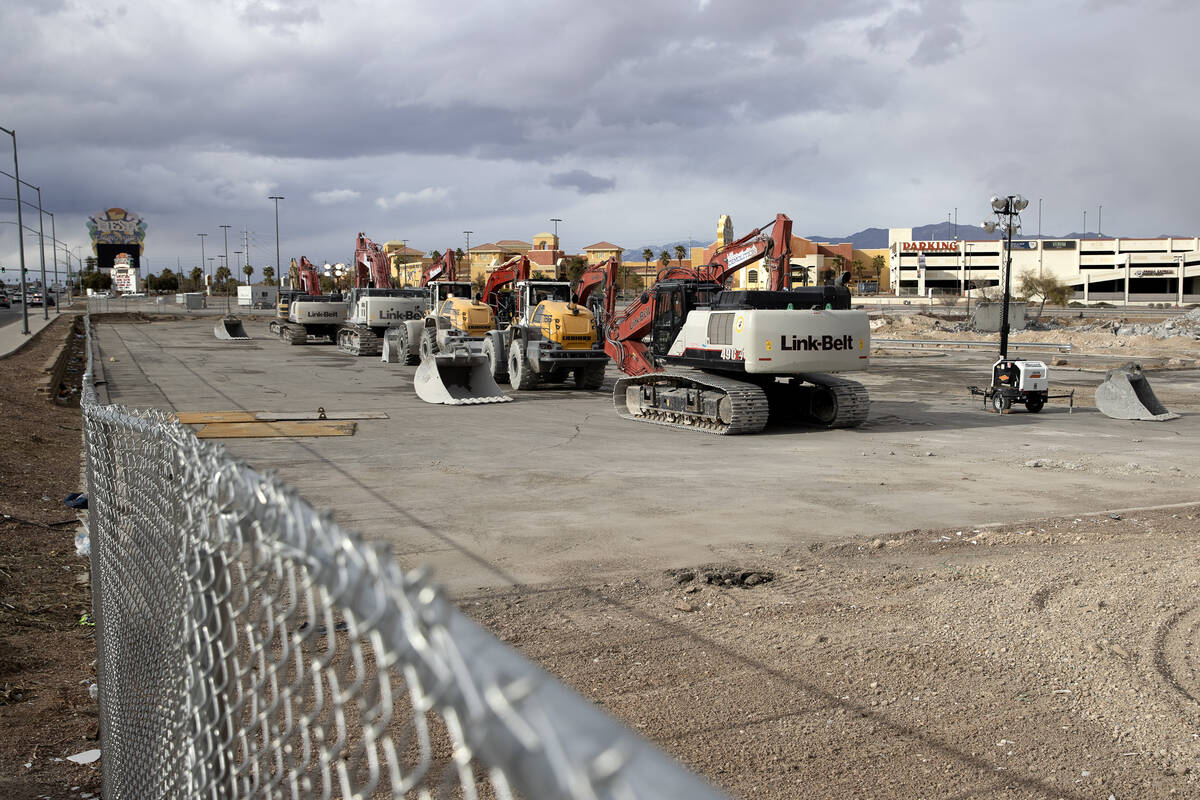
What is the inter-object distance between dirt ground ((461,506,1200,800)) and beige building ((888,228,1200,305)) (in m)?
107

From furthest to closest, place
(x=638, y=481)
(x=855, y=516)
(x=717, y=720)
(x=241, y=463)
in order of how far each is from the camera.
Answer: (x=638, y=481) < (x=855, y=516) < (x=717, y=720) < (x=241, y=463)

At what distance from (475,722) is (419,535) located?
8667 mm

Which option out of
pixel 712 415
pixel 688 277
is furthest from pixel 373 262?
pixel 712 415

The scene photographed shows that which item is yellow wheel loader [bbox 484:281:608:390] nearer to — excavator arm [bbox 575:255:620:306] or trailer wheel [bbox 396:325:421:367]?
excavator arm [bbox 575:255:620:306]

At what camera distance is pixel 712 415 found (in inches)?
695

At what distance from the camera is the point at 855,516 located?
10414 mm

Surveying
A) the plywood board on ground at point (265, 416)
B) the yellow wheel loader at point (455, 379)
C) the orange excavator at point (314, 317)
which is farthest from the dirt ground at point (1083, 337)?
the plywood board on ground at point (265, 416)

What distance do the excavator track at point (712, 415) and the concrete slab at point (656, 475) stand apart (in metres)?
0.42

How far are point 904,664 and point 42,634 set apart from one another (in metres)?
5.73

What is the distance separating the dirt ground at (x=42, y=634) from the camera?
5070 millimetres

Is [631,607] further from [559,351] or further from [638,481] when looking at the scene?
[559,351]

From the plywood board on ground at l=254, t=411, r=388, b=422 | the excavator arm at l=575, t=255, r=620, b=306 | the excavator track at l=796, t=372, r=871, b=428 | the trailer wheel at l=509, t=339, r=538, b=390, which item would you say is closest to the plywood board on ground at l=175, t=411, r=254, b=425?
the plywood board on ground at l=254, t=411, r=388, b=422

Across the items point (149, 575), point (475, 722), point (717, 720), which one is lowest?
point (717, 720)

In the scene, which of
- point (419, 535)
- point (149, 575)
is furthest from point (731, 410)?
point (149, 575)
